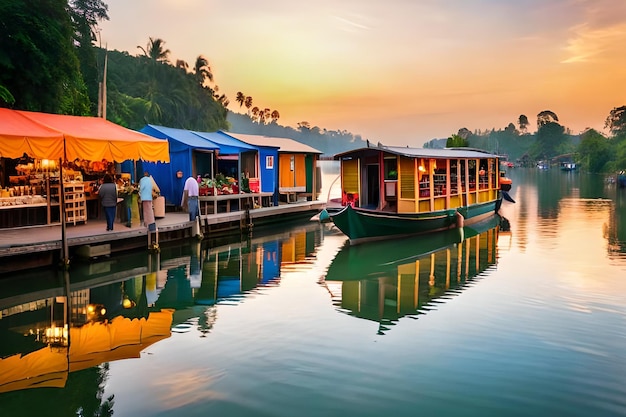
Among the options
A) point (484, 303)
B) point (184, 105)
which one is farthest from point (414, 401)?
point (184, 105)

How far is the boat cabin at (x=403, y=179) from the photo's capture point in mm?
17688

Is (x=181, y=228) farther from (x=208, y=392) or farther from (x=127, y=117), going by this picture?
(x=127, y=117)

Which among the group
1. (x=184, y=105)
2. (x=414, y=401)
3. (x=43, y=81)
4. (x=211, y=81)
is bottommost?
(x=414, y=401)

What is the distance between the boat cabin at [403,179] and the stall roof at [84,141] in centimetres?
670

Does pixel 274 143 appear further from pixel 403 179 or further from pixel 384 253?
pixel 384 253

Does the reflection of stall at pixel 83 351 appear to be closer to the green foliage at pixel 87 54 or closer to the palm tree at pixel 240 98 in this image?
the green foliage at pixel 87 54

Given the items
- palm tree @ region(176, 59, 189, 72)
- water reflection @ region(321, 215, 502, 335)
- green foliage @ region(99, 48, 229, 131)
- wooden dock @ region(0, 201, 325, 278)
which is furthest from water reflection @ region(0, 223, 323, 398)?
palm tree @ region(176, 59, 189, 72)

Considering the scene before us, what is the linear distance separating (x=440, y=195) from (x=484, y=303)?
30.8 feet

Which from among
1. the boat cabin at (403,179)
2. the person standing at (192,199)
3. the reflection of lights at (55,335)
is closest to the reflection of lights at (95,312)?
the reflection of lights at (55,335)

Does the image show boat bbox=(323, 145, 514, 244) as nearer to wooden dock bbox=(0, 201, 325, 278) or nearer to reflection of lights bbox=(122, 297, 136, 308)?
wooden dock bbox=(0, 201, 325, 278)

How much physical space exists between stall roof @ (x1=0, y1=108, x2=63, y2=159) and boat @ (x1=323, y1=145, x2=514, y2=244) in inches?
303

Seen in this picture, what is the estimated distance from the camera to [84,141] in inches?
510

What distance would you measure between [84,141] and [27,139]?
139 centimetres

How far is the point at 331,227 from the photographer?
74.1 feet
